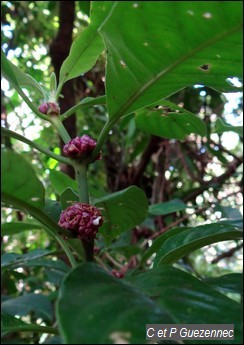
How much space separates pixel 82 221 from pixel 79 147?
106 mm

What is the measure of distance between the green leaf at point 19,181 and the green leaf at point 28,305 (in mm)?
923

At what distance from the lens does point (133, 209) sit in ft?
2.61

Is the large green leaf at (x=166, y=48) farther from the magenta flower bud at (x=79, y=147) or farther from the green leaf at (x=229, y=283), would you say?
the green leaf at (x=229, y=283)

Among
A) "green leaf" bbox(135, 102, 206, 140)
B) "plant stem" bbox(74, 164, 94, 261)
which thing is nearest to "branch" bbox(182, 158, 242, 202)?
"green leaf" bbox(135, 102, 206, 140)

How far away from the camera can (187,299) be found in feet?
1.49

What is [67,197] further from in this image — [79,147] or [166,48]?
[166,48]

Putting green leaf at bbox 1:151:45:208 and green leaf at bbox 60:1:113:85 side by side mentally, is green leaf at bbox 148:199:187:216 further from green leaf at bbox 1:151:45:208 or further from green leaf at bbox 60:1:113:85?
green leaf at bbox 1:151:45:208

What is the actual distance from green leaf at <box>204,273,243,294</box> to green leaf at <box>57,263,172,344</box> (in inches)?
11.7

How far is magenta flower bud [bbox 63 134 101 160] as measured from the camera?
604mm

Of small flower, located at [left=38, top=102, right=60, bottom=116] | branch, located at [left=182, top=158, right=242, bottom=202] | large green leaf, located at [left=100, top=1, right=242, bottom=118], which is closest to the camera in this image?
large green leaf, located at [left=100, top=1, right=242, bottom=118]

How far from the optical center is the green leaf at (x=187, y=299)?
0.43 metres

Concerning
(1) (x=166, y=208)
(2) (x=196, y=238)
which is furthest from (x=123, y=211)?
(1) (x=166, y=208)

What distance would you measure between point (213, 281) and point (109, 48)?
43 centimetres

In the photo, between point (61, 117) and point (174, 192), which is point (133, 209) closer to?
point (61, 117)
